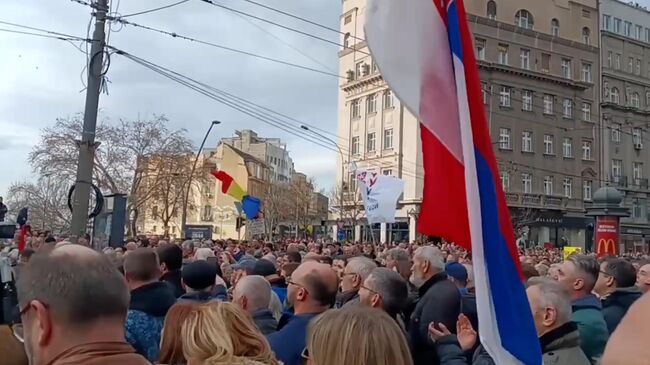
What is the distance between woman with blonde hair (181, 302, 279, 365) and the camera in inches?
124

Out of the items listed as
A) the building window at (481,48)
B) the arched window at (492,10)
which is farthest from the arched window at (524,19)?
Result: the building window at (481,48)

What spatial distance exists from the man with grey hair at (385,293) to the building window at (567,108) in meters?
56.0

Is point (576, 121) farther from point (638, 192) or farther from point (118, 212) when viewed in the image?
point (118, 212)

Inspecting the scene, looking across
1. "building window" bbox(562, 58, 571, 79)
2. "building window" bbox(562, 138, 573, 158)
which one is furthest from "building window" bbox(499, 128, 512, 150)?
"building window" bbox(562, 58, 571, 79)

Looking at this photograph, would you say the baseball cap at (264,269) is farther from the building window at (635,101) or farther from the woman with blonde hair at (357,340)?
the building window at (635,101)

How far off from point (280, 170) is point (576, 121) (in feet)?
237

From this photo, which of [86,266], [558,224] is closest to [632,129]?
[558,224]

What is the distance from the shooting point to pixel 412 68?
11.2 feet

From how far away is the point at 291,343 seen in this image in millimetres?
4438

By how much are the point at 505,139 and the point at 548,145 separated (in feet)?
15.3

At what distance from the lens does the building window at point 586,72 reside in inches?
2355

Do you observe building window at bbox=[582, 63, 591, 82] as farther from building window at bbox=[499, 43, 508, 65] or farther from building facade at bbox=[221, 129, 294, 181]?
building facade at bbox=[221, 129, 294, 181]

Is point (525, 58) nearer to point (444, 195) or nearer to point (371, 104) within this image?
point (371, 104)

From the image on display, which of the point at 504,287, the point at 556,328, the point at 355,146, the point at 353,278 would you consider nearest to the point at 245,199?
the point at 353,278
